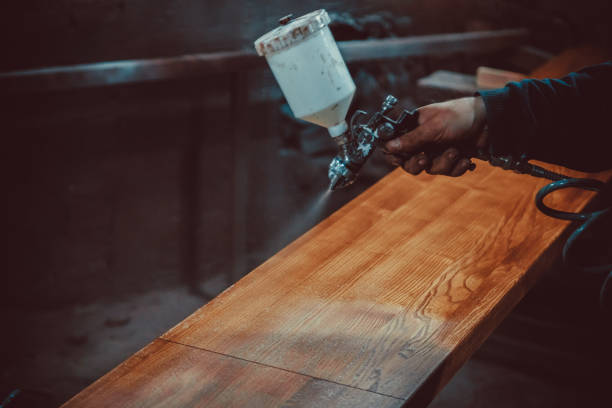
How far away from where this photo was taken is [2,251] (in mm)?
2875

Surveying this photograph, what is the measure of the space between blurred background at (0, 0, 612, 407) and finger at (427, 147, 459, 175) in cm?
155

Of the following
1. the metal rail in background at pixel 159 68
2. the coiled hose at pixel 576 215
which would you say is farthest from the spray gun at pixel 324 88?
the metal rail in background at pixel 159 68

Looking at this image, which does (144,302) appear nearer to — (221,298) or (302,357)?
(221,298)

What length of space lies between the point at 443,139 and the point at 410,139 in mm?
86

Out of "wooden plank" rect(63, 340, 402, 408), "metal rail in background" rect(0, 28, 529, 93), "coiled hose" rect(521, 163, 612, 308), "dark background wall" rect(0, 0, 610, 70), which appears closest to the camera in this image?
"wooden plank" rect(63, 340, 402, 408)

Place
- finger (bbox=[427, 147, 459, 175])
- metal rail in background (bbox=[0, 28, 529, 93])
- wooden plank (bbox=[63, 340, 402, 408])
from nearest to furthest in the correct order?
wooden plank (bbox=[63, 340, 402, 408])
finger (bbox=[427, 147, 459, 175])
metal rail in background (bbox=[0, 28, 529, 93])

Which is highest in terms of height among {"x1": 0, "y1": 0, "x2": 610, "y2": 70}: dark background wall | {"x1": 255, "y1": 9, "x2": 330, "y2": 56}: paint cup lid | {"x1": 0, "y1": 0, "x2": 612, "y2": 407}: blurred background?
{"x1": 0, "y1": 0, "x2": 610, "y2": 70}: dark background wall

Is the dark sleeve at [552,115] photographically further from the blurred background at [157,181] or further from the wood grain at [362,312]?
the blurred background at [157,181]

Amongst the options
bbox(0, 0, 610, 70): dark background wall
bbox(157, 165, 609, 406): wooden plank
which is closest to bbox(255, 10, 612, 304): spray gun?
bbox(157, 165, 609, 406): wooden plank

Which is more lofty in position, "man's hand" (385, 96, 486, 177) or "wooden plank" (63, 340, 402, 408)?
"man's hand" (385, 96, 486, 177)

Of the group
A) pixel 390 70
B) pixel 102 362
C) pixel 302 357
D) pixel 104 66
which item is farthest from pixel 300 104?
pixel 390 70

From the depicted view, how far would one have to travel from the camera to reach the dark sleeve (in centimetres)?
139

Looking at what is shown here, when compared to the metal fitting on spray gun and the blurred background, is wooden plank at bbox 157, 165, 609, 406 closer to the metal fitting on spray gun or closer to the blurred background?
the metal fitting on spray gun

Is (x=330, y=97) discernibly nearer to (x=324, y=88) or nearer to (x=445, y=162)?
(x=324, y=88)
